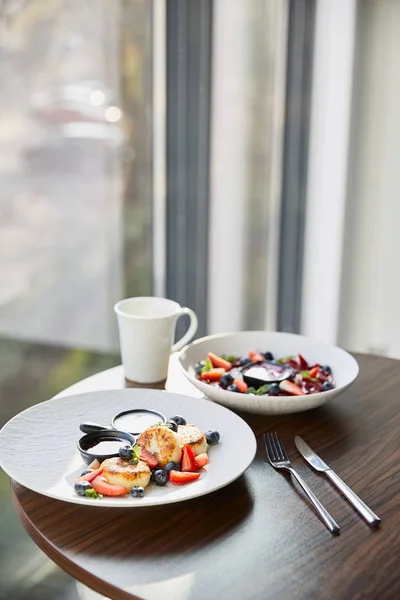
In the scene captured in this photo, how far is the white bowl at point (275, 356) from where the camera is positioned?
1.14m

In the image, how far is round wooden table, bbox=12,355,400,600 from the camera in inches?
30.3

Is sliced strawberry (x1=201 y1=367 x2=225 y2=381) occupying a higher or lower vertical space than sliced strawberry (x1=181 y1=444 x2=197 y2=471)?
lower

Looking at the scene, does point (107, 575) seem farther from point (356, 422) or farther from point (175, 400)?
point (356, 422)

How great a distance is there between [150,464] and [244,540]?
0.17 metres

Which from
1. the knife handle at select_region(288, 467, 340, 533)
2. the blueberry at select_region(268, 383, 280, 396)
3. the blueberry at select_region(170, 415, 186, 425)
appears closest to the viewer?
the knife handle at select_region(288, 467, 340, 533)

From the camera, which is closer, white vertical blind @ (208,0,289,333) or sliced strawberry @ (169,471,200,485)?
sliced strawberry @ (169,471,200,485)

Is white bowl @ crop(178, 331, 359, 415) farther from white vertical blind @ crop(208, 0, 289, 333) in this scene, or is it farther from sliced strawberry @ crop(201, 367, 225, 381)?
white vertical blind @ crop(208, 0, 289, 333)

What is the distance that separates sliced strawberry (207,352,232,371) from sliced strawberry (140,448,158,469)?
0.37 m

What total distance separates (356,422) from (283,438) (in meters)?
0.14

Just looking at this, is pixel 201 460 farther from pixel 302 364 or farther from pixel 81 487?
pixel 302 364

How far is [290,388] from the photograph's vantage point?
3.95 ft

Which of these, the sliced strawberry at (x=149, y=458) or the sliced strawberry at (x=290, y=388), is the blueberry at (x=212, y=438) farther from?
the sliced strawberry at (x=290, y=388)

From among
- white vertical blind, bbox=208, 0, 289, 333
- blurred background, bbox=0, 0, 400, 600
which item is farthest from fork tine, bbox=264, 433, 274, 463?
white vertical blind, bbox=208, 0, 289, 333

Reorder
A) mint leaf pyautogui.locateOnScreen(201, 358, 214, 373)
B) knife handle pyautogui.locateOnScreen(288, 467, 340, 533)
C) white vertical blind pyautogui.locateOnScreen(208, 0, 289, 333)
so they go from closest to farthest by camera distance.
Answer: knife handle pyautogui.locateOnScreen(288, 467, 340, 533) < mint leaf pyautogui.locateOnScreen(201, 358, 214, 373) < white vertical blind pyautogui.locateOnScreen(208, 0, 289, 333)
